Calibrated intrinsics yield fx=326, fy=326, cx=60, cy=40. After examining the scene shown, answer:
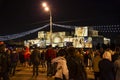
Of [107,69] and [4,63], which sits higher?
[4,63]

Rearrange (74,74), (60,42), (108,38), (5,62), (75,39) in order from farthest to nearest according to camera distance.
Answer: (108,38), (60,42), (75,39), (5,62), (74,74)

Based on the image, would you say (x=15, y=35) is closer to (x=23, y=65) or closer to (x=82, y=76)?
(x=23, y=65)

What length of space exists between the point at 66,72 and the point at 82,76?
2.13 ft

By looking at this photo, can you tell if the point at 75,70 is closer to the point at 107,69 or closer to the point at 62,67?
the point at 62,67

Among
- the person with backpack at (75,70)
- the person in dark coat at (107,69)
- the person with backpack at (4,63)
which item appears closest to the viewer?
the person with backpack at (75,70)

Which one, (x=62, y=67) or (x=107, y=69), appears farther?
(x=107, y=69)

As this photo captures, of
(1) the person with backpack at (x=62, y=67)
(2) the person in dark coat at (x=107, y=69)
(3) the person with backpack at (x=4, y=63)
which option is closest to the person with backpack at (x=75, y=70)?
(1) the person with backpack at (x=62, y=67)

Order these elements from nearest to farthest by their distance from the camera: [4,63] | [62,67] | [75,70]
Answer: [75,70]
[62,67]
[4,63]

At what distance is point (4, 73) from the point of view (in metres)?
11.9

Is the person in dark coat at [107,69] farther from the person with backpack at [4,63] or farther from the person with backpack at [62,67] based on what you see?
the person with backpack at [4,63]

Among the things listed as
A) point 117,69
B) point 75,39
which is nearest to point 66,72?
point 117,69

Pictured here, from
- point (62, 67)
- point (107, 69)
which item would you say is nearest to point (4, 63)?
point (62, 67)

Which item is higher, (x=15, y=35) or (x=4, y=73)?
(x=15, y=35)

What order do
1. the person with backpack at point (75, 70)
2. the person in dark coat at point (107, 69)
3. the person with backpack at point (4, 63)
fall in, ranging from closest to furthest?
the person with backpack at point (75, 70) → the person in dark coat at point (107, 69) → the person with backpack at point (4, 63)
